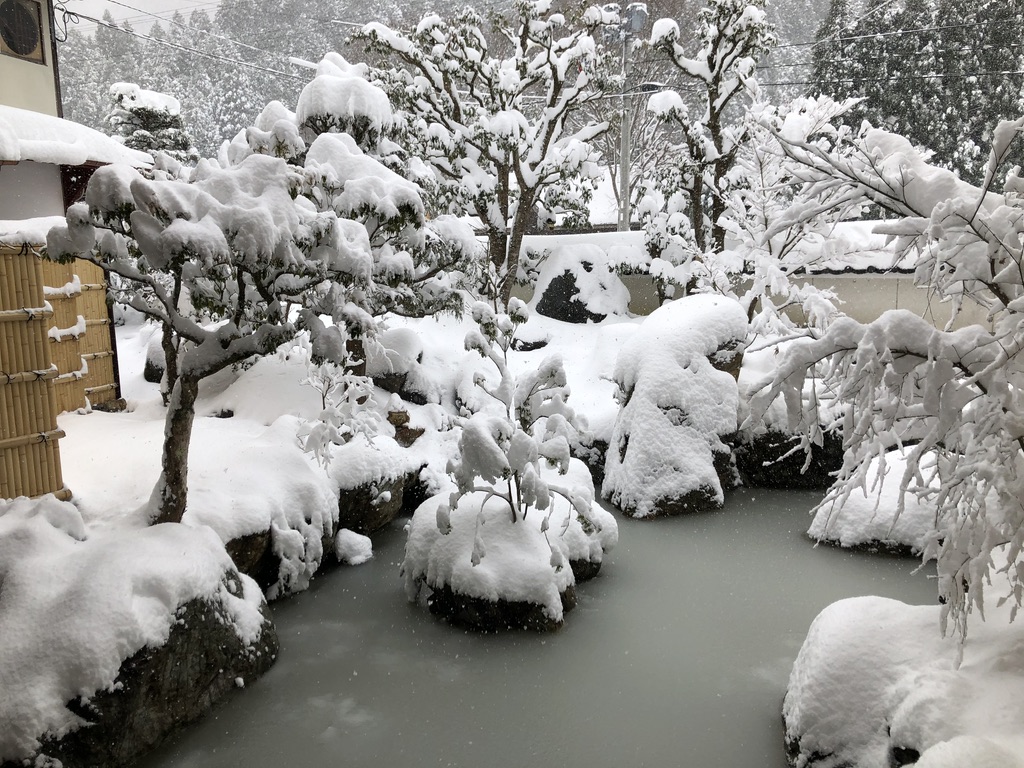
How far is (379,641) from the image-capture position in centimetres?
558

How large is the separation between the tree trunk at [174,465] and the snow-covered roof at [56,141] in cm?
403

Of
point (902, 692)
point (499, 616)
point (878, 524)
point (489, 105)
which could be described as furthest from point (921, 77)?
point (902, 692)

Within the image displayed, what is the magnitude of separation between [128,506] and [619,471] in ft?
16.7

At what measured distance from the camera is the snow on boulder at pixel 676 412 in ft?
27.3

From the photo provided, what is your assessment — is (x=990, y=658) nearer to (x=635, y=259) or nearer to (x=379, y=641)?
(x=379, y=641)

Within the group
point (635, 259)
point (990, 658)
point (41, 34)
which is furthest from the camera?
point (635, 259)

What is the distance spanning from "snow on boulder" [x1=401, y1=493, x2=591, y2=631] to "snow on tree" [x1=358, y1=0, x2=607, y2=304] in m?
5.75

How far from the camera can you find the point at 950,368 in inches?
119

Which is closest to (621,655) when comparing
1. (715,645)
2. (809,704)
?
(715,645)

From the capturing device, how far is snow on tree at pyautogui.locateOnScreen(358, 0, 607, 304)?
1144cm

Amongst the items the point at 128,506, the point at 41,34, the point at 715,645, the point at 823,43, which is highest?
the point at 823,43

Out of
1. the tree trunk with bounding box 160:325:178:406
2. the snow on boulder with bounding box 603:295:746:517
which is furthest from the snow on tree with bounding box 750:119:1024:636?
the tree trunk with bounding box 160:325:178:406

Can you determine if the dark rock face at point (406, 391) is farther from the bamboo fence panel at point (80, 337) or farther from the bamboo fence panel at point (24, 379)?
the bamboo fence panel at point (24, 379)

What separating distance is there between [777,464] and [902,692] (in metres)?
5.68
